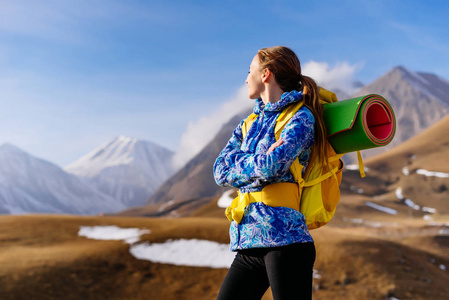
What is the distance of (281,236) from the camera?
2723mm

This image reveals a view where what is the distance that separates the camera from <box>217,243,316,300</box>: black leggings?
2705 millimetres

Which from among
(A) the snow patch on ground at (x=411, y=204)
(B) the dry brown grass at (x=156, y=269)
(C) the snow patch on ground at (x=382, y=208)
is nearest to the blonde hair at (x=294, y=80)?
(B) the dry brown grass at (x=156, y=269)

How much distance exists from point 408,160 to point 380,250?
80673mm

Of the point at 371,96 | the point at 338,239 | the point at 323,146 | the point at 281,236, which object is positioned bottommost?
the point at 338,239

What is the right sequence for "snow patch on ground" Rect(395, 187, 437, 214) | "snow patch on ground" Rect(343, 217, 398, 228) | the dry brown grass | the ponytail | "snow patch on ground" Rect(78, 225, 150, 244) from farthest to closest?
"snow patch on ground" Rect(395, 187, 437, 214) < "snow patch on ground" Rect(343, 217, 398, 228) < "snow patch on ground" Rect(78, 225, 150, 244) < the dry brown grass < the ponytail

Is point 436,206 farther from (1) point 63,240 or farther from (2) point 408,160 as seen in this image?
(1) point 63,240

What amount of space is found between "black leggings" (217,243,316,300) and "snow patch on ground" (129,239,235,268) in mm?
17905

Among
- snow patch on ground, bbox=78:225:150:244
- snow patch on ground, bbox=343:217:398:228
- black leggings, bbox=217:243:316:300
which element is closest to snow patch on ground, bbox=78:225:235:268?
snow patch on ground, bbox=78:225:150:244

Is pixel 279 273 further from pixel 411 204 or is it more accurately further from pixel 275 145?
pixel 411 204

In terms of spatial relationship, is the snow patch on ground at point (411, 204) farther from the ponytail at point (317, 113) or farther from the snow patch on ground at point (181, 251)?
the ponytail at point (317, 113)

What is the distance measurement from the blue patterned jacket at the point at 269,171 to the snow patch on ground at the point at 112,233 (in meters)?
20.5

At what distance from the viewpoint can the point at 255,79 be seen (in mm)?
3125

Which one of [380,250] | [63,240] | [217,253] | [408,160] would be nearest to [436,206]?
[408,160]

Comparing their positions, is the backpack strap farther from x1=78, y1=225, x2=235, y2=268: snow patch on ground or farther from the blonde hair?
x1=78, y1=225, x2=235, y2=268: snow patch on ground
